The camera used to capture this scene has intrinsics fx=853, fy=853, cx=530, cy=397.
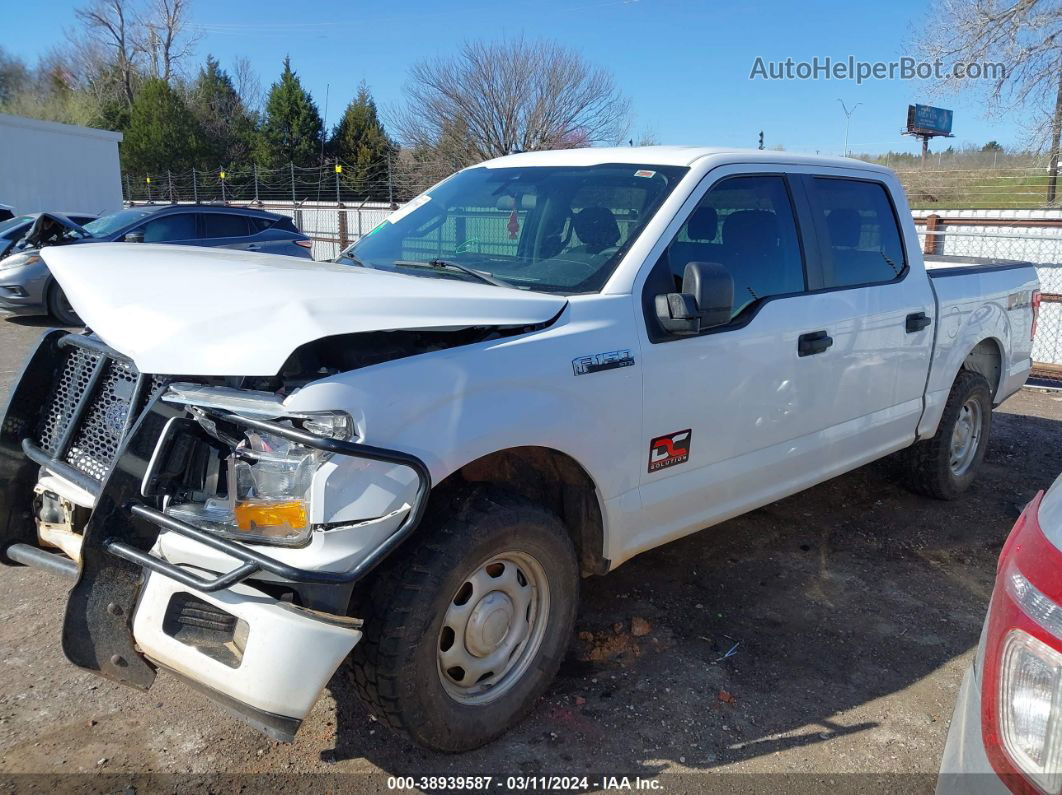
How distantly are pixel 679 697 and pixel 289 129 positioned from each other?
152 feet

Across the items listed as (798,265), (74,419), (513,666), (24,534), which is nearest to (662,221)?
(798,265)

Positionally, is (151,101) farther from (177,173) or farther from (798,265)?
(798,265)

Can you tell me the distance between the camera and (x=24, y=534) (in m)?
3.08

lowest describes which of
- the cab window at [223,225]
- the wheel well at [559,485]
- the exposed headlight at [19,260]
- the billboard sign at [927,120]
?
the wheel well at [559,485]

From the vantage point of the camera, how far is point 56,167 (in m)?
25.6

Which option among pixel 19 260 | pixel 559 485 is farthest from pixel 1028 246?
pixel 19 260

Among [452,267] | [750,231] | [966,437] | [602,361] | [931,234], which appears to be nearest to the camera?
[602,361]

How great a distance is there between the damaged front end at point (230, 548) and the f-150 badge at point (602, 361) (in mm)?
763

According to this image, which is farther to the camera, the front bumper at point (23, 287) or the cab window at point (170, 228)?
the cab window at point (170, 228)

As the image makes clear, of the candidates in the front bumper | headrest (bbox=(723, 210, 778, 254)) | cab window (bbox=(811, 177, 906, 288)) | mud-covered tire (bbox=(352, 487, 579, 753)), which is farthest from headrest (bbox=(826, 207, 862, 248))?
the front bumper

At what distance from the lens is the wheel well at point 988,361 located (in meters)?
5.55

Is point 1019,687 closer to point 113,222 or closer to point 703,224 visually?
point 703,224

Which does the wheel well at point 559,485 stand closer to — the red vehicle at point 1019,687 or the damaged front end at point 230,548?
the damaged front end at point 230,548

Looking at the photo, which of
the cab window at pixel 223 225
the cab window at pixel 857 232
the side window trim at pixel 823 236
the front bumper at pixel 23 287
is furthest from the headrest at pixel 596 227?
the cab window at pixel 223 225
